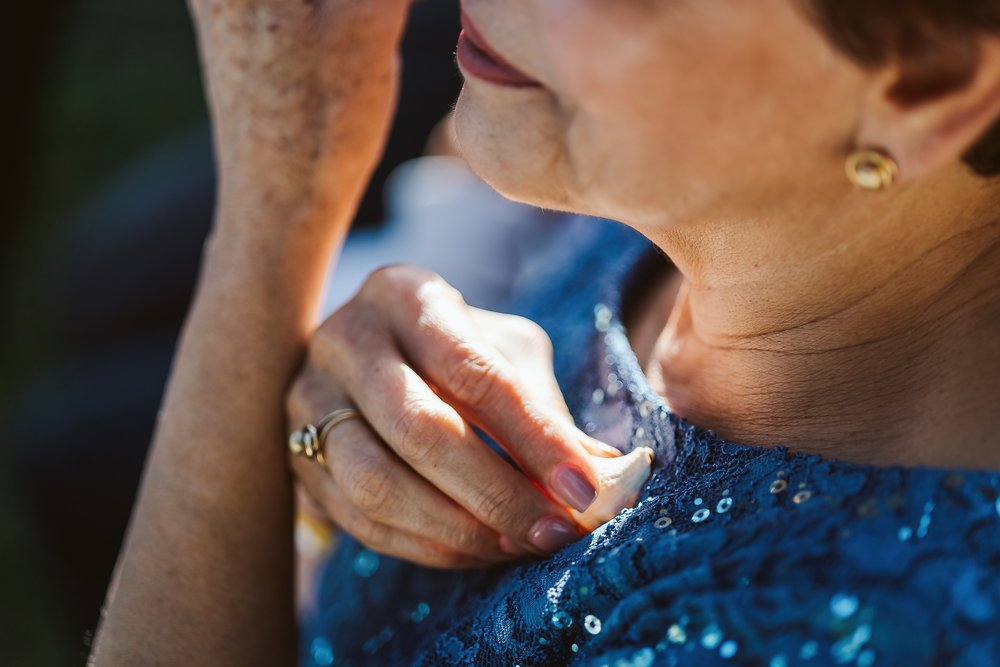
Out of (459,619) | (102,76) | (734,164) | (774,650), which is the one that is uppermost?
(734,164)

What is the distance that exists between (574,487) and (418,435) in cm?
17

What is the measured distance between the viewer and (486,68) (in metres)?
0.92

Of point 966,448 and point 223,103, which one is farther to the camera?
point 223,103

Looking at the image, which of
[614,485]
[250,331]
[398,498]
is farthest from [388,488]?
[250,331]

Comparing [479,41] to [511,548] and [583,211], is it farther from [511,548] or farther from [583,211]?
[511,548]

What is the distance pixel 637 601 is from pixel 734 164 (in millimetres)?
373

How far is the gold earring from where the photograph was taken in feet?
2.69

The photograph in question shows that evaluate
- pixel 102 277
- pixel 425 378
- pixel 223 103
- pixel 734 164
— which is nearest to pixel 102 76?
pixel 102 277

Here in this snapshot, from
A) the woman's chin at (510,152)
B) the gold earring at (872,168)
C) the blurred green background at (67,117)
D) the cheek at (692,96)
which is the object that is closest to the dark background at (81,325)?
the blurred green background at (67,117)

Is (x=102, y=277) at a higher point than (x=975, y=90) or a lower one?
lower

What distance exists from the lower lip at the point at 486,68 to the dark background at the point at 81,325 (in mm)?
1072

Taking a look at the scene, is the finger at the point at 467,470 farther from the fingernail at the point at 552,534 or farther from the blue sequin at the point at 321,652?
the blue sequin at the point at 321,652

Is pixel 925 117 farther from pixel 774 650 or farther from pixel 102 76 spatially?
pixel 102 76

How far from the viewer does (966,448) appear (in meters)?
0.82
